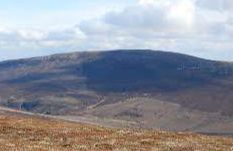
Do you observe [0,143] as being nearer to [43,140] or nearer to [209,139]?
[43,140]

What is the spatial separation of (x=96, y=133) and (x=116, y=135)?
75.9 inches

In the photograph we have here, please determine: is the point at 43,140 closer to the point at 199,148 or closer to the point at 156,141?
the point at 156,141

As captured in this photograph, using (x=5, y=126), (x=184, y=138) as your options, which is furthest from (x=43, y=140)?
(x=184, y=138)

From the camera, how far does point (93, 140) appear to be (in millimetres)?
41719

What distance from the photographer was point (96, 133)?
46.3 metres

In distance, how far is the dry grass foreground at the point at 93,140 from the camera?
38.2m

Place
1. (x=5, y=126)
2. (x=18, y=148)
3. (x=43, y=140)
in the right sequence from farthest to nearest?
(x=5, y=126)
(x=43, y=140)
(x=18, y=148)

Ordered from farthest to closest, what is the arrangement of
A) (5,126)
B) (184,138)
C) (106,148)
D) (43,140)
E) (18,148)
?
(5,126) < (184,138) < (43,140) < (106,148) < (18,148)

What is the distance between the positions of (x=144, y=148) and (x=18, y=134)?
11.2 metres

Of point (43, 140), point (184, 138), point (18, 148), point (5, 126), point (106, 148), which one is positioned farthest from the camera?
point (5, 126)

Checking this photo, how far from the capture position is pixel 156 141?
140 ft

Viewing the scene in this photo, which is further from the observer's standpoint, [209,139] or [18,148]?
[209,139]

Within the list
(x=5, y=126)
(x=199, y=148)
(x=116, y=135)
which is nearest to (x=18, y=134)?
(x=5, y=126)

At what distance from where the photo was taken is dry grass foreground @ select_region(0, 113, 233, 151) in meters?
38.2
